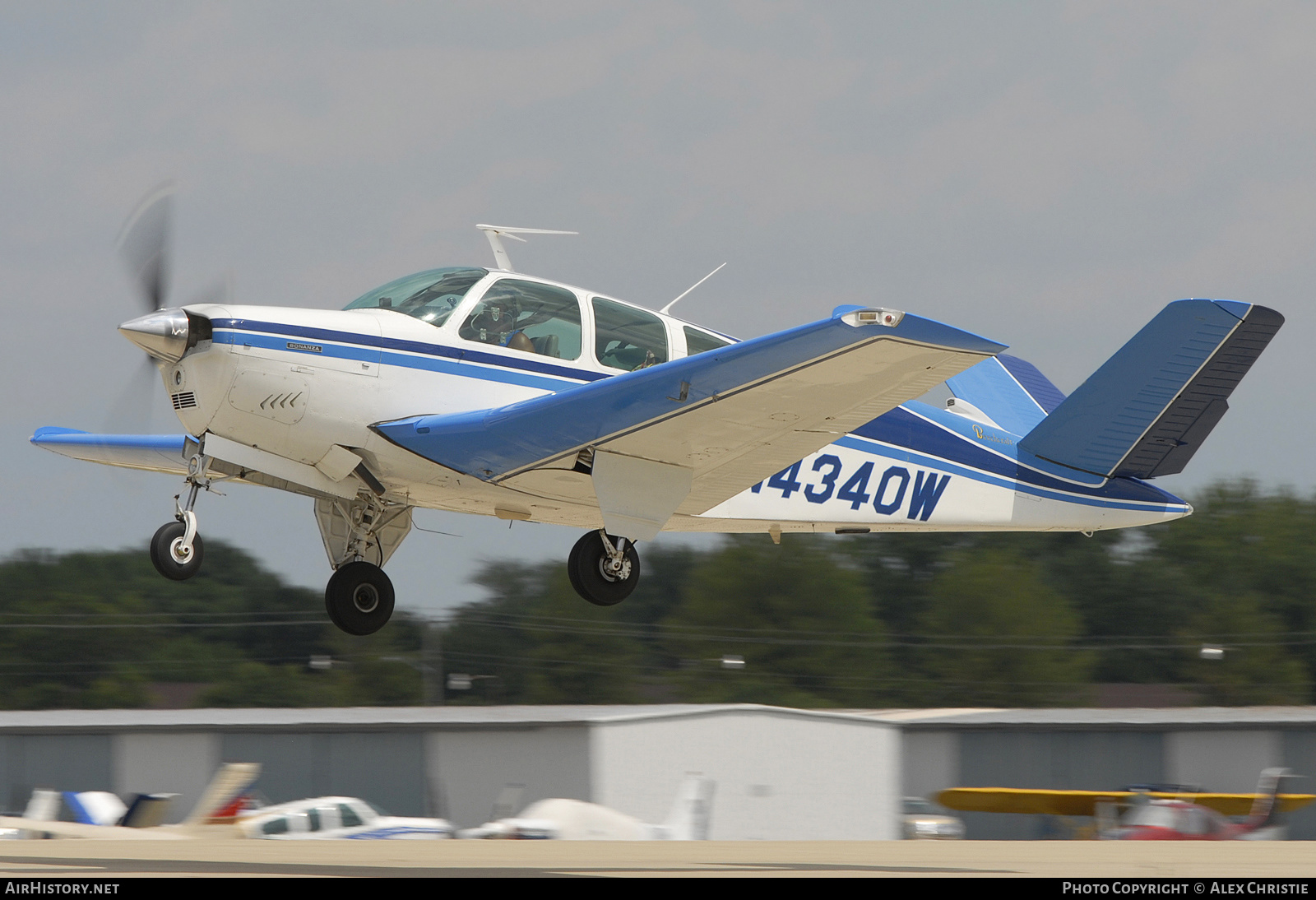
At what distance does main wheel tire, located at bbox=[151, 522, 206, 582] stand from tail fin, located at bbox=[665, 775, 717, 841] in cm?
1271

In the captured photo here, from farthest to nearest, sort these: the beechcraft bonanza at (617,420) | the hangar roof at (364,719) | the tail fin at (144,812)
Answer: the hangar roof at (364,719)
the tail fin at (144,812)
the beechcraft bonanza at (617,420)

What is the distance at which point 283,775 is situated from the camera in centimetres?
2831

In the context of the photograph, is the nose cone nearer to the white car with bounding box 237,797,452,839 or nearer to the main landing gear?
Answer: the main landing gear

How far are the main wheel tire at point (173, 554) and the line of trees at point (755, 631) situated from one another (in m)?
37.2

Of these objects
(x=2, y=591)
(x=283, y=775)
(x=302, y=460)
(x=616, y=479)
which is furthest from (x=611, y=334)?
(x=2, y=591)

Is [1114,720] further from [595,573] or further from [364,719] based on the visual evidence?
[595,573]

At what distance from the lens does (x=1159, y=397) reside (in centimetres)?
1229

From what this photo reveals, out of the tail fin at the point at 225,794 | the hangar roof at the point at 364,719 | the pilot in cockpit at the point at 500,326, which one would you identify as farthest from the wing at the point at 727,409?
the hangar roof at the point at 364,719

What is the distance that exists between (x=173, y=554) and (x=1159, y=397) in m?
8.04

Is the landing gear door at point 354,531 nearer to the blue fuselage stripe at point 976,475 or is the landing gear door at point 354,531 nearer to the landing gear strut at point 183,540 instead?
the landing gear strut at point 183,540

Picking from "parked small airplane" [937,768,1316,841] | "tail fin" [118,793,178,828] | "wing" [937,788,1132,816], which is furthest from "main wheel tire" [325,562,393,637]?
"wing" [937,788,1132,816]

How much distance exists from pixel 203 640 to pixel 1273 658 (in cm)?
4008

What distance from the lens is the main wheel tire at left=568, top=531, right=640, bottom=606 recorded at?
11.4 meters

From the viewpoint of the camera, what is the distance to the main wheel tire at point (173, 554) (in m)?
10.5
